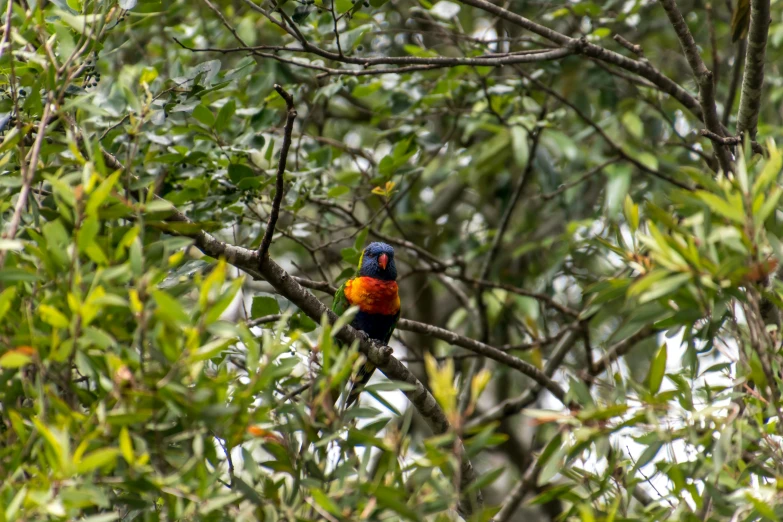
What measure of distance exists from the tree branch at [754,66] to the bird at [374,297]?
5.97 ft

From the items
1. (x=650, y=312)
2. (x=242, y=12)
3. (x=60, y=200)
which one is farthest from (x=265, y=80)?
(x=650, y=312)

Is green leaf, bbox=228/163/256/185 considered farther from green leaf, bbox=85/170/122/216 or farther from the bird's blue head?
green leaf, bbox=85/170/122/216

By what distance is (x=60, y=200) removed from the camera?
5.64ft

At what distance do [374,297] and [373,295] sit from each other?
0.05 feet

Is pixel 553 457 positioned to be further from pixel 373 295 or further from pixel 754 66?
pixel 373 295

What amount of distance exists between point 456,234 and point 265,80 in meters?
2.32

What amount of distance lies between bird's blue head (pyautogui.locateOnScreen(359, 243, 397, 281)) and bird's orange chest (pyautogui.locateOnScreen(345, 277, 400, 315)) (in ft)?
0.20

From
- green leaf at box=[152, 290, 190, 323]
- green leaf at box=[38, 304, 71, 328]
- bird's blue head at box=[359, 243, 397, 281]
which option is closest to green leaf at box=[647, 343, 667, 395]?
green leaf at box=[152, 290, 190, 323]

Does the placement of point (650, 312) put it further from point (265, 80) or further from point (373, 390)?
point (265, 80)

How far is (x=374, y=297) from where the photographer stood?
392cm

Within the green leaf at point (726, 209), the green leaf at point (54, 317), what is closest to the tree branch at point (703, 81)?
the green leaf at point (726, 209)

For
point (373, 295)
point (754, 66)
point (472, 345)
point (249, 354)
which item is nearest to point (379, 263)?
point (373, 295)

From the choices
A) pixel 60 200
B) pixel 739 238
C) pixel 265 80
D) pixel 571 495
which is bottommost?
pixel 571 495

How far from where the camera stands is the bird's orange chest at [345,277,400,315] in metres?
3.82
